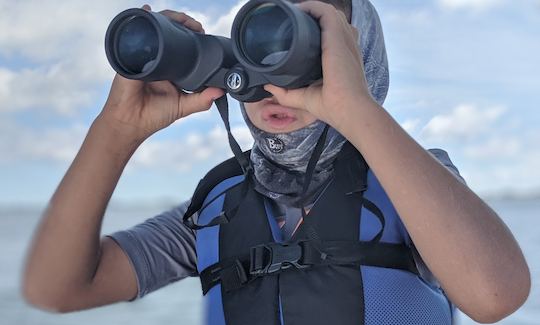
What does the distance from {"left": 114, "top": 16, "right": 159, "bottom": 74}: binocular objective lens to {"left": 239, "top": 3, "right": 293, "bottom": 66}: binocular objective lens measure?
0.60 feet

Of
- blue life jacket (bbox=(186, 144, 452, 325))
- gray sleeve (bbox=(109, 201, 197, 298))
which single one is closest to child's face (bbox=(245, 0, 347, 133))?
blue life jacket (bbox=(186, 144, 452, 325))

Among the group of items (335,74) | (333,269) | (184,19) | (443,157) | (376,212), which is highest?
(184,19)

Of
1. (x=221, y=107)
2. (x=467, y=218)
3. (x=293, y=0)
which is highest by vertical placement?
(x=293, y=0)

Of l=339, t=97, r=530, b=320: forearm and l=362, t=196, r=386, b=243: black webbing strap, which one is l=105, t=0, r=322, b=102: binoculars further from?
l=362, t=196, r=386, b=243: black webbing strap

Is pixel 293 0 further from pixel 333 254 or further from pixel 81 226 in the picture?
pixel 81 226

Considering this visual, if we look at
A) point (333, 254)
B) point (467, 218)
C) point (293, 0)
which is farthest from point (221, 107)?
point (467, 218)

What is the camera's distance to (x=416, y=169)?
3.68 ft

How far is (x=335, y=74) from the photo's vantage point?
3.76ft

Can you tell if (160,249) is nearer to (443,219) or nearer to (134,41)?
(134,41)

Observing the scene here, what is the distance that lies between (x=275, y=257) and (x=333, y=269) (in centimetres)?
10

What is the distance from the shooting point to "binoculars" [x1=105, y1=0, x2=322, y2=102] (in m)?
1.15

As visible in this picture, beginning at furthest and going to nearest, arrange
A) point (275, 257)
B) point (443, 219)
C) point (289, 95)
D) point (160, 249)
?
point (160, 249) → point (275, 257) → point (289, 95) → point (443, 219)

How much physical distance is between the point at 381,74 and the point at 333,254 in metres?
0.36

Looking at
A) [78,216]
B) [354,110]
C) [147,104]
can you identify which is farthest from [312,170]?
[78,216]
